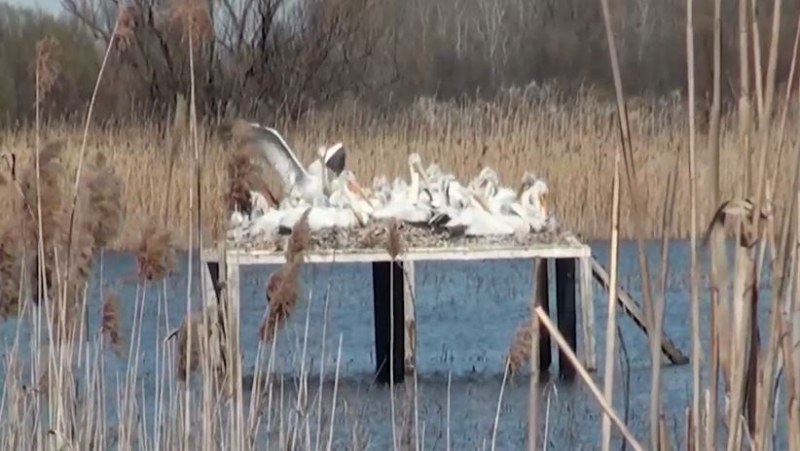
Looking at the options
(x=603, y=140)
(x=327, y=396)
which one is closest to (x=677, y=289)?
(x=603, y=140)

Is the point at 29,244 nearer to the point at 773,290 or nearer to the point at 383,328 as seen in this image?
the point at 773,290

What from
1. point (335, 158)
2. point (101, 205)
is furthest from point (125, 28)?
point (335, 158)

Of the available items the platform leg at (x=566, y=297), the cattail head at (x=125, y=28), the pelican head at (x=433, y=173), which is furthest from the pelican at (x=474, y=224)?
the cattail head at (x=125, y=28)

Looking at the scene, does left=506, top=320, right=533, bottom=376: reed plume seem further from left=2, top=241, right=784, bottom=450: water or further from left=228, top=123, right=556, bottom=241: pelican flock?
left=228, top=123, right=556, bottom=241: pelican flock

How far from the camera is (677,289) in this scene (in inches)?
406

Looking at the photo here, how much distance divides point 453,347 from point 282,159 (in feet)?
4.31

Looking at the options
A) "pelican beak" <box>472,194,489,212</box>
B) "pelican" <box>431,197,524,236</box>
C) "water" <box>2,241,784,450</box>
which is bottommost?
"water" <box>2,241,784,450</box>

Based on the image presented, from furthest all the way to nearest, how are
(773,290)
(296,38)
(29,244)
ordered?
(296,38), (29,244), (773,290)

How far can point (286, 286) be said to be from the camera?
3.18 metres

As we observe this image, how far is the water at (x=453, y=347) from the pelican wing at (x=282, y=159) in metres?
0.46

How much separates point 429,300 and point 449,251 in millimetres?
2763

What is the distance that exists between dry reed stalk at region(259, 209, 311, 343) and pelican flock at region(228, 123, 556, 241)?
14.6 feet

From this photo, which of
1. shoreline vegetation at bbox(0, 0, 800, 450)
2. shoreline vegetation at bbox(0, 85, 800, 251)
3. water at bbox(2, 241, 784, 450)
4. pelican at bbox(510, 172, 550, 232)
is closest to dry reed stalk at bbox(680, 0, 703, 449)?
shoreline vegetation at bbox(0, 0, 800, 450)

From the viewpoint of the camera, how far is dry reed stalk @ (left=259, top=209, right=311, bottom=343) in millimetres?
3184
